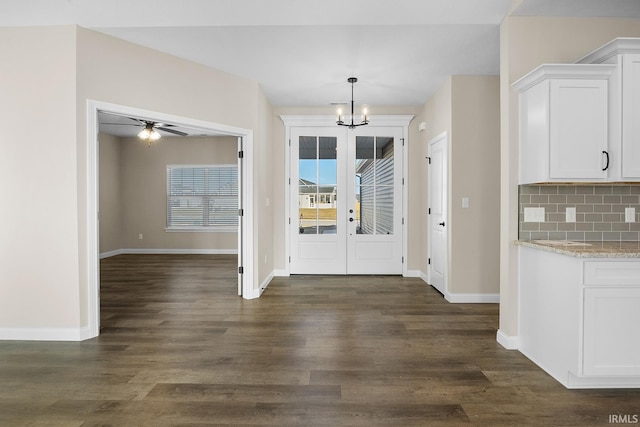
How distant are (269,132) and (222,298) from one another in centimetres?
256

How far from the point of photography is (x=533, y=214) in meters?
3.05

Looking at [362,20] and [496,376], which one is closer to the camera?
[496,376]

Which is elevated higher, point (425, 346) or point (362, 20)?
point (362, 20)

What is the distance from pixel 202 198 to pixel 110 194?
2.04 metres

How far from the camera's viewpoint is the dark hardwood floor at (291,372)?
7.00 ft

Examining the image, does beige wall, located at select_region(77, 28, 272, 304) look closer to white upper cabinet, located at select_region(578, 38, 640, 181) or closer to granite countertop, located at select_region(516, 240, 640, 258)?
granite countertop, located at select_region(516, 240, 640, 258)

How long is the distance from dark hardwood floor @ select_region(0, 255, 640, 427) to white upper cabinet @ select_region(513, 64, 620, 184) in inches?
58.2

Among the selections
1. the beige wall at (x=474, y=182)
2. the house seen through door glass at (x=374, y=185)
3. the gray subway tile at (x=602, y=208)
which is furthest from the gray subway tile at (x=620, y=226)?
the house seen through door glass at (x=374, y=185)

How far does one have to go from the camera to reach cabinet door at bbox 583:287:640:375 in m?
2.31

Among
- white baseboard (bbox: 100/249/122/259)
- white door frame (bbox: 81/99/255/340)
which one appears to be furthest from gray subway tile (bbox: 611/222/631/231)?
white baseboard (bbox: 100/249/122/259)

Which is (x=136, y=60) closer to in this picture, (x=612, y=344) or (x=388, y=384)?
(x=388, y=384)

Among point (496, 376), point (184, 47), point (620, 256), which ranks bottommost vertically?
point (496, 376)

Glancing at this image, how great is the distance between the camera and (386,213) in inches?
242

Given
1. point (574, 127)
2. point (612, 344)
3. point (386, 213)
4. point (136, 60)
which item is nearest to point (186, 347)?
point (136, 60)
